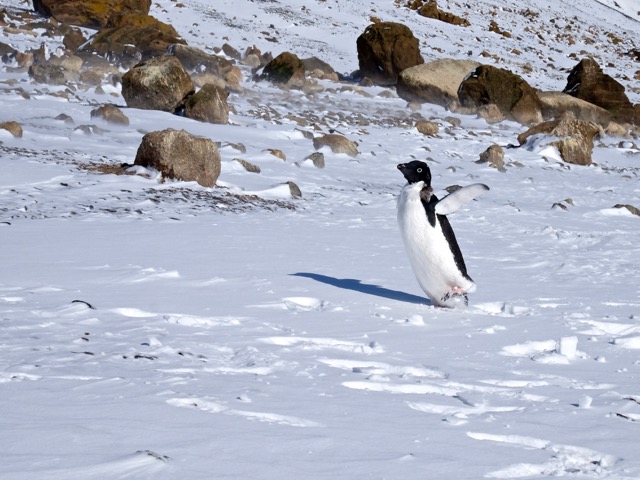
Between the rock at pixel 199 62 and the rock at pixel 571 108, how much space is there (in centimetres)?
662

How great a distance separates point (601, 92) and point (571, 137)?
725 centimetres

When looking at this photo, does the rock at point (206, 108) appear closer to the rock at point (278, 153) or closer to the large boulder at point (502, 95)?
the rock at point (278, 153)

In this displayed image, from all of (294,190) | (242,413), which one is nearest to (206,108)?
(294,190)

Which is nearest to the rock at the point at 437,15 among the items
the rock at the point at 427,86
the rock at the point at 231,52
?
the rock at the point at 231,52

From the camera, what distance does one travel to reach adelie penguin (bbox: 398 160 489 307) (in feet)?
15.5

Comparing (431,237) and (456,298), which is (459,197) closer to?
(431,237)

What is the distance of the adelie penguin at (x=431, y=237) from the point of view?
15.5ft

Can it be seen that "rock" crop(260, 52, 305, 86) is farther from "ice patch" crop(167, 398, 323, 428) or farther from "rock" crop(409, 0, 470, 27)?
"ice patch" crop(167, 398, 323, 428)

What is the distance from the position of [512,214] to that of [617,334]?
193 inches

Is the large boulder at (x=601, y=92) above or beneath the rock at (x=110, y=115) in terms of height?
above

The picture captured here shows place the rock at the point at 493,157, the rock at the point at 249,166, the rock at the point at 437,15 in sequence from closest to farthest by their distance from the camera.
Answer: the rock at the point at 249,166 → the rock at the point at 493,157 → the rock at the point at 437,15

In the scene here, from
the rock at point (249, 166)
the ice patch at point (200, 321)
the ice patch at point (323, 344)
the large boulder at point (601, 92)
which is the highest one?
the large boulder at point (601, 92)

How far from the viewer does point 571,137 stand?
1411 centimetres

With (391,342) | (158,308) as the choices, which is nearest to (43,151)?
(158,308)
